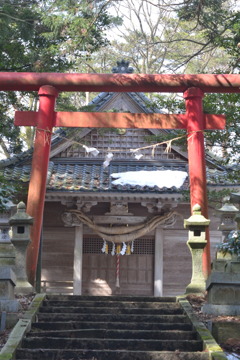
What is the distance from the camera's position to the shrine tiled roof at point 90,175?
14.8m

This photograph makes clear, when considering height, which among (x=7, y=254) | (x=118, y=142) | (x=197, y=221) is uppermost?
(x=118, y=142)

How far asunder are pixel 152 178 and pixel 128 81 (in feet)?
14.7

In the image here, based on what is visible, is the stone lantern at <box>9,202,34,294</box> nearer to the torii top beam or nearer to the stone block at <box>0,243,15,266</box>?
the stone block at <box>0,243,15,266</box>

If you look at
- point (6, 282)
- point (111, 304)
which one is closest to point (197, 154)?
point (111, 304)

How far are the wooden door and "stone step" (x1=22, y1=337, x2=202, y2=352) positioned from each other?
7.86 m

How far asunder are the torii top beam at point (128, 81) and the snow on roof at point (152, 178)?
3834mm

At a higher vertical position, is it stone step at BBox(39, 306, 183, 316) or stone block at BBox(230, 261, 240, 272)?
stone block at BBox(230, 261, 240, 272)

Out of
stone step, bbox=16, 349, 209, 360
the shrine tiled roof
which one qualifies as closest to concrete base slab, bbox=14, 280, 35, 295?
stone step, bbox=16, 349, 209, 360

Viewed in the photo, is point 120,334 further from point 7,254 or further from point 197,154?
point 197,154

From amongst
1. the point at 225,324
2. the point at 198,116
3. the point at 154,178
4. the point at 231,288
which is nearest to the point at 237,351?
the point at 225,324

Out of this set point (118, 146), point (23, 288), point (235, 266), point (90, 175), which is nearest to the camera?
point (235, 266)

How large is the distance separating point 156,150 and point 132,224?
2.43 metres

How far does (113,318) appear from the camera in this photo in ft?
29.9

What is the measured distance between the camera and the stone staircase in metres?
7.69
